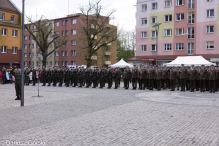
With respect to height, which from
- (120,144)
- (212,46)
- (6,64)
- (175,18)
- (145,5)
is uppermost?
(145,5)

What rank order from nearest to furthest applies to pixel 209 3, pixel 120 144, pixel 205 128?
pixel 120 144, pixel 205 128, pixel 209 3

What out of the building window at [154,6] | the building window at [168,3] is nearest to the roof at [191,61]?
the building window at [168,3]

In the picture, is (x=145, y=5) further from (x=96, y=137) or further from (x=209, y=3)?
(x=96, y=137)

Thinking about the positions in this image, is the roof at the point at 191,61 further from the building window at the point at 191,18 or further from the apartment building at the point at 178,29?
the building window at the point at 191,18

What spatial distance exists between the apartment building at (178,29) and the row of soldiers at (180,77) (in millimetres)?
22315

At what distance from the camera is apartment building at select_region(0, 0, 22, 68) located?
4216 centimetres

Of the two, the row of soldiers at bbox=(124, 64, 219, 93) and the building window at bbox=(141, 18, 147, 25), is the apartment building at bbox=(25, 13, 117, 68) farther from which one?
the row of soldiers at bbox=(124, 64, 219, 93)

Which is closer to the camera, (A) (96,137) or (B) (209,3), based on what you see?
(A) (96,137)

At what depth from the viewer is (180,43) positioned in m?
46.0

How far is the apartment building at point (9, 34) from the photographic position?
42.2 meters

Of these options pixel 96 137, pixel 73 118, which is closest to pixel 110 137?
pixel 96 137

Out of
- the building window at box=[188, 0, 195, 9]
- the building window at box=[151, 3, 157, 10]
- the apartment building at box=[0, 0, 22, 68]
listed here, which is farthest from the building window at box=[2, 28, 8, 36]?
the building window at box=[188, 0, 195, 9]

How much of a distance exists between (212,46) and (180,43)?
5645mm

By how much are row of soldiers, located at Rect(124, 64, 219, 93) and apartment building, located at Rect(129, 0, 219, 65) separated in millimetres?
22315
